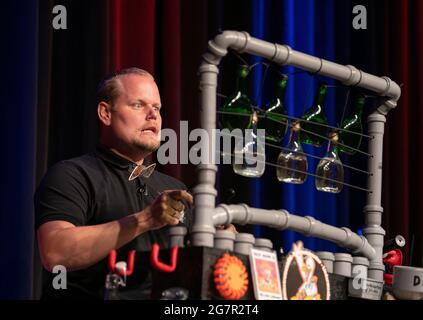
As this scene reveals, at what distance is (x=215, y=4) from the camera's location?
3.49 meters

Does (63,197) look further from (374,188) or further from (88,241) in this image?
(374,188)

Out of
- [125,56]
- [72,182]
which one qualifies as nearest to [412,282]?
[72,182]

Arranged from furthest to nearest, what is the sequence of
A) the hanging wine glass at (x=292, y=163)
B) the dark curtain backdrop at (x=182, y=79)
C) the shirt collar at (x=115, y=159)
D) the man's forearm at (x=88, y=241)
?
the dark curtain backdrop at (x=182, y=79), the shirt collar at (x=115, y=159), the hanging wine glass at (x=292, y=163), the man's forearm at (x=88, y=241)

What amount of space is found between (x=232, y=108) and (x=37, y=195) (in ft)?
1.89

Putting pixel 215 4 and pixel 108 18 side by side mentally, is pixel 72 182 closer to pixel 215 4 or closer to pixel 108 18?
pixel 108 18

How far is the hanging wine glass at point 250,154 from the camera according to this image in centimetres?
223

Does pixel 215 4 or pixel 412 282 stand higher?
pixel 215 4

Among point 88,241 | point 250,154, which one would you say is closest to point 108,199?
point 88,241

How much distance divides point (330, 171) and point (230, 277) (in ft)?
1.94

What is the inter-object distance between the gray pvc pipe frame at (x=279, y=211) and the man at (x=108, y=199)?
0.24 feet

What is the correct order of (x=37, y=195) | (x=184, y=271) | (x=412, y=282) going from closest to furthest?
(x=184, y=271), (x=412, y=282), (x=37, y=195)

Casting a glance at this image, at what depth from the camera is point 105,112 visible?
9.05ft

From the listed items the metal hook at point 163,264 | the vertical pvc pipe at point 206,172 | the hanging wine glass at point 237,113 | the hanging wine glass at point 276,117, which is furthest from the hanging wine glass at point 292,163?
the metal hook at point 163,264

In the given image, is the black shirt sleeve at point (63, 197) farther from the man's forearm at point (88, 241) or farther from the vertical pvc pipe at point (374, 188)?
the vertical pvc pipe at point (374, 188)
